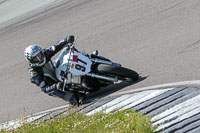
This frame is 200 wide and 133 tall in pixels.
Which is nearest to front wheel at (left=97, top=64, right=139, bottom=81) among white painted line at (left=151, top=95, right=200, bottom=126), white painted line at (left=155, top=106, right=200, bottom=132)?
white painted line at (left=151, top=95, right=200, bottom=126)

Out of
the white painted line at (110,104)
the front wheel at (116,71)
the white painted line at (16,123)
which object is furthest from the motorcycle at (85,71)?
the white painted line at (16,123)

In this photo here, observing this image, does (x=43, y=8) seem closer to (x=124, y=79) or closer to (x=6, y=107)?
(x=6, y=107)

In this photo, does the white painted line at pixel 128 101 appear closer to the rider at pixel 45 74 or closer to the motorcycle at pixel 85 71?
the motorcycle at pixel 85 71

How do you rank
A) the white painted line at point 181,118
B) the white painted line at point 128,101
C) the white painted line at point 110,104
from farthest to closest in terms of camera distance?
1. the white painted line at point 110,104
2. the white painted line at point 128,101
3. the white painted line at point 181,118

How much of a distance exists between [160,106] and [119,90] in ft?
6.22

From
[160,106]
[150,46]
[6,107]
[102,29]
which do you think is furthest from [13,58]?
[160,106]

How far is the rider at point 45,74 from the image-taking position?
31.8ft

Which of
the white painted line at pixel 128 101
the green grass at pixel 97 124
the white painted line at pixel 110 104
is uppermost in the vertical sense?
the green grass at pixel 97 124

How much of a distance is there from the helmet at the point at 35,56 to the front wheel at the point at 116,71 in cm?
108

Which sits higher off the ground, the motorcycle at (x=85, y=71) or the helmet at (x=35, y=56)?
the helmet at (x=35, y=56)

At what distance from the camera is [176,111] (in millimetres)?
7395

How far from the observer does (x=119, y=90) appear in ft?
31.8

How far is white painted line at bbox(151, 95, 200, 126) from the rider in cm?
257

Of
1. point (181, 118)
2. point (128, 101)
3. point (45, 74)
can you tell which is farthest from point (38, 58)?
point (181, 118)
